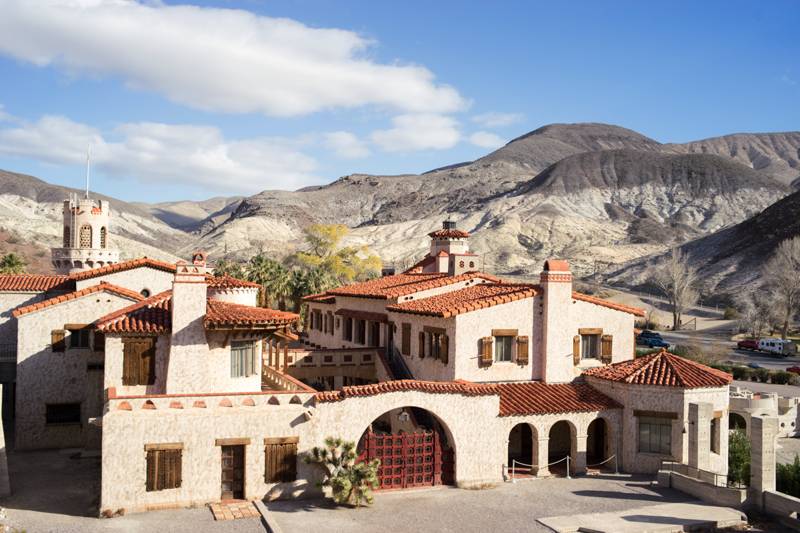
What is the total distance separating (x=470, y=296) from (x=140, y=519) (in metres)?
17.0

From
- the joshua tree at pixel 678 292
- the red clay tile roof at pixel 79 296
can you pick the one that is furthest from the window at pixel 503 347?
the joshua tree at pixel 678 292

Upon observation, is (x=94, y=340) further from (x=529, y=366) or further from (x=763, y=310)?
(x=763, y=310)

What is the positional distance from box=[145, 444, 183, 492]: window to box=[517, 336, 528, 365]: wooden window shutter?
47.5 ft

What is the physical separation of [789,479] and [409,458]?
1502 cm

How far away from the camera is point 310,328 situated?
48344 millimetres

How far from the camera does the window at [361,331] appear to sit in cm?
3928

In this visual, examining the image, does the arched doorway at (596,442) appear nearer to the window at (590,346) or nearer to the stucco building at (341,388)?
the stucco building at (341,388)

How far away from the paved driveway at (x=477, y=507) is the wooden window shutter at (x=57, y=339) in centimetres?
1386

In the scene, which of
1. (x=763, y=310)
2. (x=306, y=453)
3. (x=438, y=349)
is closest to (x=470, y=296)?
(x=438, y=349)

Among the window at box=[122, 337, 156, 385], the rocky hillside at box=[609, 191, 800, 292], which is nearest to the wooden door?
the window at box=[122, 337, 156, 385]

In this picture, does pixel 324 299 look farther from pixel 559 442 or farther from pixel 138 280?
pixel 559 442

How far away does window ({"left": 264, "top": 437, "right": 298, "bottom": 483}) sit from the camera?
23.8 meters

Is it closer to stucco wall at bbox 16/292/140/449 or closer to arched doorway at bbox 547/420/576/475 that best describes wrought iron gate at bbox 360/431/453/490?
arched doorway at bbox 547/420/576/475

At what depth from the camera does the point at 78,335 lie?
31.9 metres
